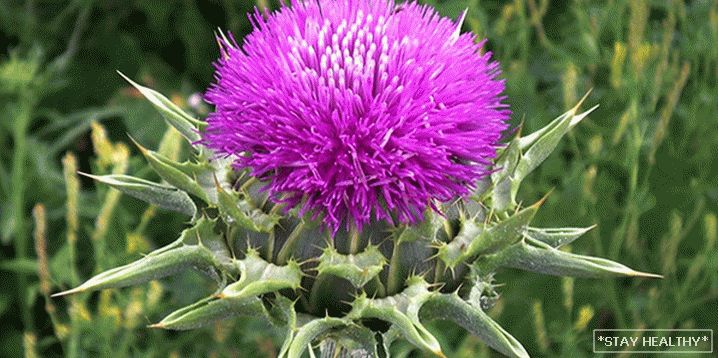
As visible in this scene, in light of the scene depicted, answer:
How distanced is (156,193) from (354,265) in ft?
1.12

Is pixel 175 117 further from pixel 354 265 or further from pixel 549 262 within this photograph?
pixel 549 262

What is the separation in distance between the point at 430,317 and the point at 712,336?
1.25 m

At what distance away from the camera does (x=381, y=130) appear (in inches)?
54.6

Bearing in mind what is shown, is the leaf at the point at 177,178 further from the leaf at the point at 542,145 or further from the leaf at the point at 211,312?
the leaf at the point at 542,145

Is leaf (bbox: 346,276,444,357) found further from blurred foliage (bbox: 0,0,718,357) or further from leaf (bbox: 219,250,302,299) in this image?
blurred foliage (bbox: 0,0,718,357)

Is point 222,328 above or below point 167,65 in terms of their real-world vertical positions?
below

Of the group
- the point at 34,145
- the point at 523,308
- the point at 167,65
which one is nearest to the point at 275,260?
the point at 523,308

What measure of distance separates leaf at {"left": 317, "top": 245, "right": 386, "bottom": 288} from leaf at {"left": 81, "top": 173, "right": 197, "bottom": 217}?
0.24 meters

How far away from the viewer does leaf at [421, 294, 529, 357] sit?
136 centimetres

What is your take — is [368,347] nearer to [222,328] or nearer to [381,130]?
[381,130]

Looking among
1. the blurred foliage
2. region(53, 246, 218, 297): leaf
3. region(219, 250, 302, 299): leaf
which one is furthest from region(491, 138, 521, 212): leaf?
the blurred foliage

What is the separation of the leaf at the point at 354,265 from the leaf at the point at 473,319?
9 cm

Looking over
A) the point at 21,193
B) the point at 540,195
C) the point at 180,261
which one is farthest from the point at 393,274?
the point at 21,193

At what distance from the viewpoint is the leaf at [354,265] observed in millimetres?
1393
